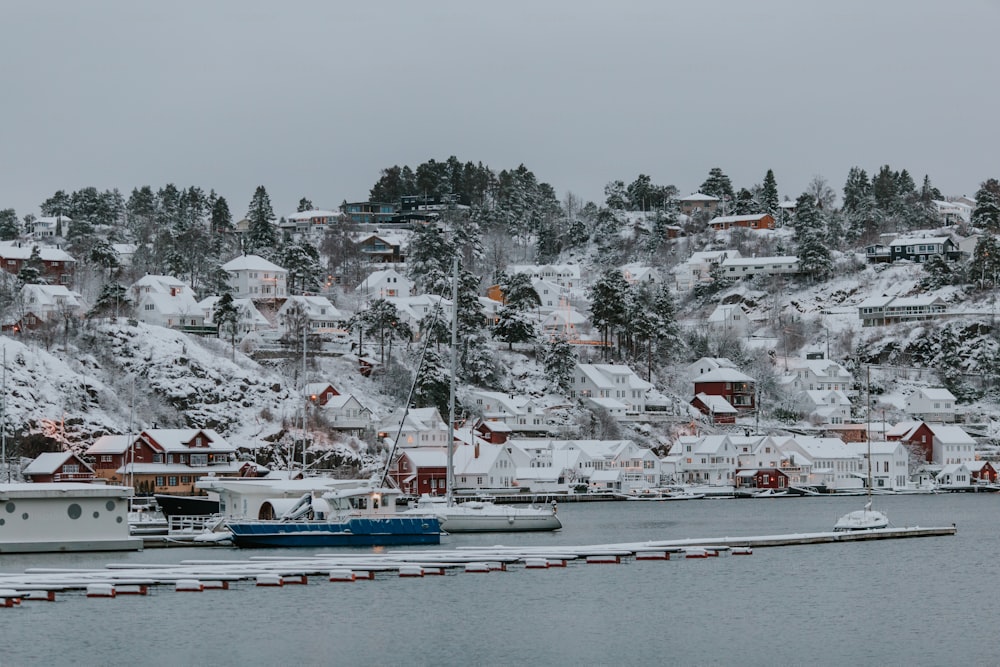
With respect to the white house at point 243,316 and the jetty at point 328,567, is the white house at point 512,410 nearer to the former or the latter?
the white house at point 243,316

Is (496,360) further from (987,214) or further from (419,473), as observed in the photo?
(987,214)

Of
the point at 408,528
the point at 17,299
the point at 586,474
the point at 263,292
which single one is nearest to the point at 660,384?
the point at 586,474

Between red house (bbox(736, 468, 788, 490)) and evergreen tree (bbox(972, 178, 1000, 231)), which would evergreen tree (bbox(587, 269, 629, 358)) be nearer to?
red house (bbox(736, 468, 788, 490))

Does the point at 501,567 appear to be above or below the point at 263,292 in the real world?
below

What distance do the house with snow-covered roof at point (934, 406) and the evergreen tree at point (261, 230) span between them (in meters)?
75.0

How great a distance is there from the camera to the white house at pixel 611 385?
139500 mm

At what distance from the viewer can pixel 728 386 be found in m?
146

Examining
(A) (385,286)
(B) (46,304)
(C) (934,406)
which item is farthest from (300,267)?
(C) (934,406)

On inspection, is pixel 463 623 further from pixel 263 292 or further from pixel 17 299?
pixel 263 292

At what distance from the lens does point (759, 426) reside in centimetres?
14450

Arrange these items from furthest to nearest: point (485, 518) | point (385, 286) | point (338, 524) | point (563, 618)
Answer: point (385, 286) → point (485, 518) → point (338, 524) → point (563, 618)

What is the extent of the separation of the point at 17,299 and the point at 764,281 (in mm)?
94318

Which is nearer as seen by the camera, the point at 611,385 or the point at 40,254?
the point at 611,385

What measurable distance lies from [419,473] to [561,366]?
31.9 metres
